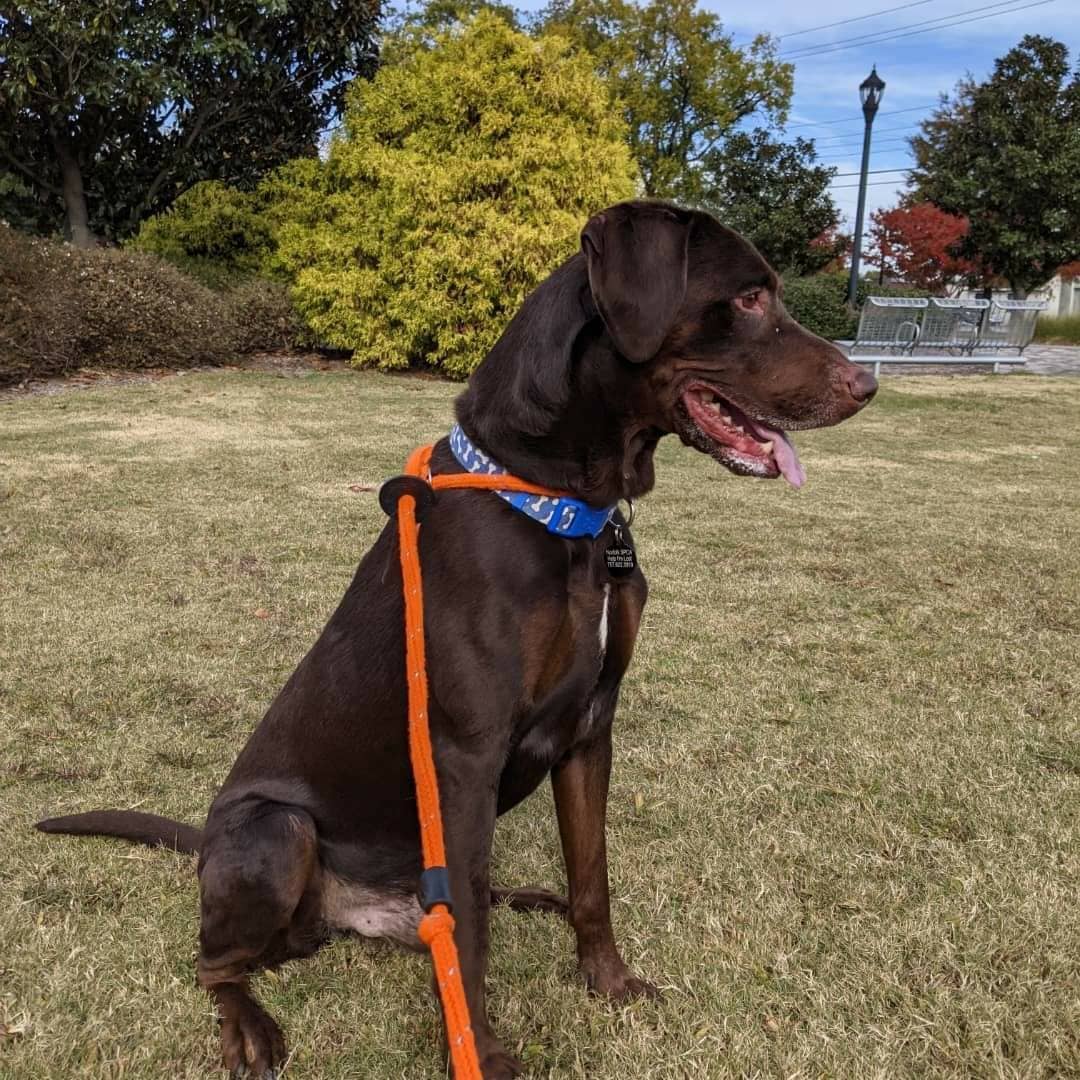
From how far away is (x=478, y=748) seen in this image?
1.81 metres

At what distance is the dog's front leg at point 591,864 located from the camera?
2.18 metres

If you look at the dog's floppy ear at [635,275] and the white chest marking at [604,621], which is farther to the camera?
the white chest marking at [604,621]

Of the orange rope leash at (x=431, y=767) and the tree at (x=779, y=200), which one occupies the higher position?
the tree at (x=779, y=200)

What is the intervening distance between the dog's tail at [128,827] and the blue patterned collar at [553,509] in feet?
4.45

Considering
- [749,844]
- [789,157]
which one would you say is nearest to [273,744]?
[749,844]

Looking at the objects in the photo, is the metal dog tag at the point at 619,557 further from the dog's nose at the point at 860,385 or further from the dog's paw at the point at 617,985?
the dog's paw at the point at 617,985

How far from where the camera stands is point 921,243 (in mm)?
33531

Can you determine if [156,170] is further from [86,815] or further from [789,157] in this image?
[789,157]

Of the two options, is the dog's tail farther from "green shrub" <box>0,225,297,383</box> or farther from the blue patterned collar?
"green shrub" <box>0,225,297,383</box>

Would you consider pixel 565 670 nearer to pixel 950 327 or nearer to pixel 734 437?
pixel 734 437

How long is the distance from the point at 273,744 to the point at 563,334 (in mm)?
1121

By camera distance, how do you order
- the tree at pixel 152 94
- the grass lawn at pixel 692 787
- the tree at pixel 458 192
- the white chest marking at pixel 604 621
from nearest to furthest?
the white chest marking at pixel 604 621
the grass lawn at pixel 692 787
the tree at pixel 152 94
the tree at pixel 458 192

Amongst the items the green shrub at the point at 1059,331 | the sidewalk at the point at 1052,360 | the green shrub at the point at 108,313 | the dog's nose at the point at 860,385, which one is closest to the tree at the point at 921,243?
the green shrub at the point at 1059,331

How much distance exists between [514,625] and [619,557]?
316 millimetres
